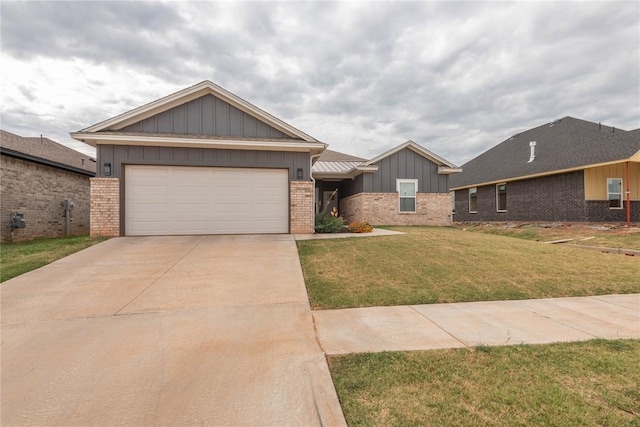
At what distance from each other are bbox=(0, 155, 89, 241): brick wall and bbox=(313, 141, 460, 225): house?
42.1 ft

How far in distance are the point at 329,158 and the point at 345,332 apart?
66.0ft

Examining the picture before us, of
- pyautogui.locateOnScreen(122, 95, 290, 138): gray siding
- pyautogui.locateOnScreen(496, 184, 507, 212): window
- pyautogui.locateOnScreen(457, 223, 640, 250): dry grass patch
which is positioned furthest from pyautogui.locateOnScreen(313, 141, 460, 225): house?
pyautogui.locateOnScreen(122, 95, 290, 138): gray siding

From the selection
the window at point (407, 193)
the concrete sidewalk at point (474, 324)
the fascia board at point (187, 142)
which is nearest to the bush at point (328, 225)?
the fascia board at point (187, 142)

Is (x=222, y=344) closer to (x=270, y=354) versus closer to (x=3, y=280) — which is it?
(x=270, y=354)

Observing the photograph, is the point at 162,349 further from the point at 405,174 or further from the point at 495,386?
the point at 405,174

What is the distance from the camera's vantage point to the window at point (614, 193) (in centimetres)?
1474

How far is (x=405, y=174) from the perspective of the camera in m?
17.5

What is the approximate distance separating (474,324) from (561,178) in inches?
643

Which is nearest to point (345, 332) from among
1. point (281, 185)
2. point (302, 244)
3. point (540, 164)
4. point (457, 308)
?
point (457, 308)

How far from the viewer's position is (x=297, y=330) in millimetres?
3809

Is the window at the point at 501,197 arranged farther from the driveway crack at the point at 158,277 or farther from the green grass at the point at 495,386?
the driveway crack at the point at 158,277

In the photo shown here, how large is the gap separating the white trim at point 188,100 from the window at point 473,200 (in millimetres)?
16069

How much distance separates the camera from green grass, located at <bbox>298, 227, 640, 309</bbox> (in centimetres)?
523

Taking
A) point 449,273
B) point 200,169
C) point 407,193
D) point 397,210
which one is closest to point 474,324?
point 449,273
